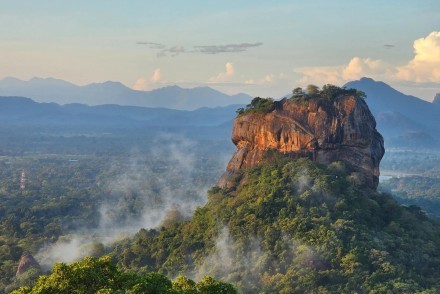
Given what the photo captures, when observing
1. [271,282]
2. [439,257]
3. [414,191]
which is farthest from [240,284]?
[414,191]

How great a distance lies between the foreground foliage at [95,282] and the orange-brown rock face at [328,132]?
106 ft

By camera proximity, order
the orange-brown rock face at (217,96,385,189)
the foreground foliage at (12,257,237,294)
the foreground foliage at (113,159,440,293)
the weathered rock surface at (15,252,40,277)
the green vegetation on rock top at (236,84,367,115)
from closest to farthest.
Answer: the foreground foliage at (12,257,237,294), the foreground foliage at (113,159,440,293), the orange-brown rock face at (217,96,385,189), the green vegetation on rock top at (236,84,367,115), the weathered rock surface at (15,252,40,277)

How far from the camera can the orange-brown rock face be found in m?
54.6

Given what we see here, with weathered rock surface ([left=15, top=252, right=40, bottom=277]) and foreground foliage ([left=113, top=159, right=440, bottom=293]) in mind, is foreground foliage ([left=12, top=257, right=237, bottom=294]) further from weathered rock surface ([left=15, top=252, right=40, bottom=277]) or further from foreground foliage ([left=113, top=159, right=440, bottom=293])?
weathered rock surface ([left=15, top=252, right=40, bottom=277])

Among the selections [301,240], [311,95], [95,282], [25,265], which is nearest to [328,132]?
A: [311,95]

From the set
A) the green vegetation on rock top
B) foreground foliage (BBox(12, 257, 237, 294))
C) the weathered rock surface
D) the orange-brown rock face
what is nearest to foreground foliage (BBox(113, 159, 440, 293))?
the orange-brown rock face

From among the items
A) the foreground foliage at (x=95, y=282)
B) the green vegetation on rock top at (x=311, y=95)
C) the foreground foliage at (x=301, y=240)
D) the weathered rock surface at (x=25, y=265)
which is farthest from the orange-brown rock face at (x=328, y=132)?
the foreground foliage at (x=95, y=282)

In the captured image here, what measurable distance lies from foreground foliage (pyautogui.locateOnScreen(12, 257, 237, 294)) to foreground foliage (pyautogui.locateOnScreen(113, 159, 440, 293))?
18.7 m

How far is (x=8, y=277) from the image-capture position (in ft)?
192

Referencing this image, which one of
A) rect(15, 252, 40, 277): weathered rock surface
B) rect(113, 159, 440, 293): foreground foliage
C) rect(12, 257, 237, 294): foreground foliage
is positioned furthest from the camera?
rect(15, 252, 40, 277): weathered rock surface

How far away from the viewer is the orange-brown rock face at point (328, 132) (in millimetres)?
54562

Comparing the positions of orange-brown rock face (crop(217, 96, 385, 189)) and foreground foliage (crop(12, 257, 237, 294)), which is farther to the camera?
orange-brown rock face (crop(217, 96, 385, 189))

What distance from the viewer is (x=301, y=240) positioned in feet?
146

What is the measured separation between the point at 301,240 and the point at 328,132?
1365 centimetres
